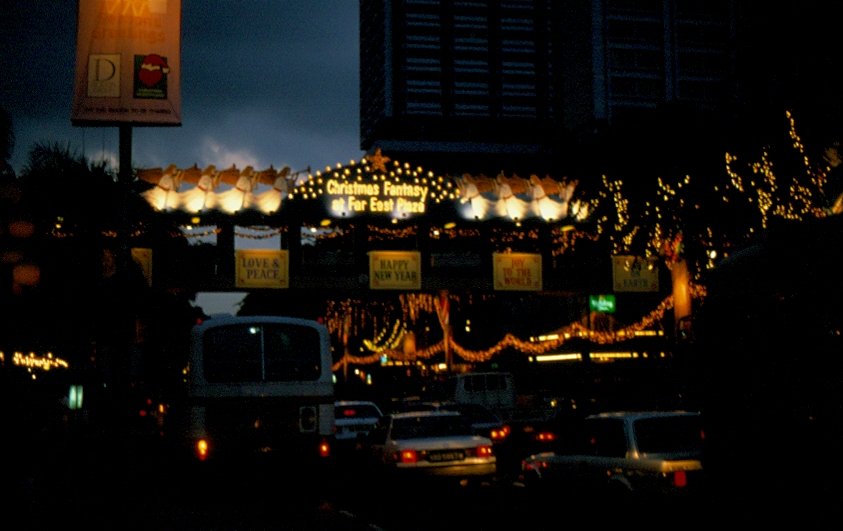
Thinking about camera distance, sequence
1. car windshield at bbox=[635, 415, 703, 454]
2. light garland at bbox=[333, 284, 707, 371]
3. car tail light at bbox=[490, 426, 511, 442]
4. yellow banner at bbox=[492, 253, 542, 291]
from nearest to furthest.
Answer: car windshield at bbox=[635, 415, 703, 454], car tail light at bbox=[490, 426, 511, 442], yellow banner at bbox=[492, 253, 542, 291], light garland at bbox=[333, 284, 707, 371]

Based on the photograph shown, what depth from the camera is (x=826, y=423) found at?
7125 millimetres

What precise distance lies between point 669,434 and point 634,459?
582 millimetres

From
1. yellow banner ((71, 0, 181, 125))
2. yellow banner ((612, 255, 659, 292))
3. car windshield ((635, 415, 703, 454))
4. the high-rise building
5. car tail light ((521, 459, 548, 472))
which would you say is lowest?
car tail light ((521, 459, 548, 472))

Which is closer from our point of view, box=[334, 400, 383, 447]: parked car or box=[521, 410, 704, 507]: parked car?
box=[521, 410, 704, 507]: parked car

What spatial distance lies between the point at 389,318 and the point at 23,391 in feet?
169

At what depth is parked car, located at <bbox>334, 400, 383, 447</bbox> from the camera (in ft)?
90.8

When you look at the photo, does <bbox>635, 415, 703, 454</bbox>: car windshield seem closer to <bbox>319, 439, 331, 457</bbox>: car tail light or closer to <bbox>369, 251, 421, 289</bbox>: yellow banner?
<bbox>319, 439, 331, 457</bbox>: car tail light

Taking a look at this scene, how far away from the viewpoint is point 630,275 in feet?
115

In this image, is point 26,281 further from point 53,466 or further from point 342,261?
point 342,261

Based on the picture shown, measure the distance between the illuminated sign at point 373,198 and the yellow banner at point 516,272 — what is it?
3555 mm

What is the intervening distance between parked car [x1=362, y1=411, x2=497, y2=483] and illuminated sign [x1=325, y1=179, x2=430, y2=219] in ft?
56.8

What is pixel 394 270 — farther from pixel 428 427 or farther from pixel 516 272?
pixel 428 427

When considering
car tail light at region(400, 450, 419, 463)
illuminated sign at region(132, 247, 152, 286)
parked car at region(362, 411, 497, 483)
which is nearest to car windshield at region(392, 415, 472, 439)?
parked car at region(362, 411, 497, 483)

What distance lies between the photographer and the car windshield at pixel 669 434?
1134 centimetres
